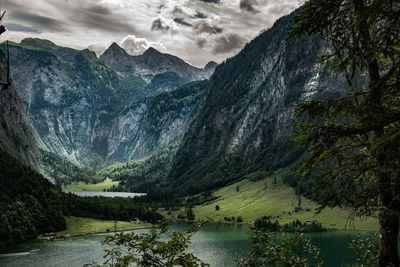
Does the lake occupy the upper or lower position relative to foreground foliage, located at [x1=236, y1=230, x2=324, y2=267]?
lower

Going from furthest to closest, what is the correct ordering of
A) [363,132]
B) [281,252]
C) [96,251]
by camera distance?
[96,251], [281,252], [363,132]

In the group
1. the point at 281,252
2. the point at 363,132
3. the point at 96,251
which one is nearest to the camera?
the point at 363,132

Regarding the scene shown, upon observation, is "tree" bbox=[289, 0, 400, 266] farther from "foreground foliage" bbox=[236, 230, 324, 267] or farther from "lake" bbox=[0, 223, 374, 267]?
"lake" bbox=[0, 223, 374, 267]

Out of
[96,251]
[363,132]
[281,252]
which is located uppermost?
[363,132]

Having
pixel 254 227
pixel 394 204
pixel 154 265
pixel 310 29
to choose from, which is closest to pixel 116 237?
pixel 154 265

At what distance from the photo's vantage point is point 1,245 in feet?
580

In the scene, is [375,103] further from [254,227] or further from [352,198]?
[254,227]

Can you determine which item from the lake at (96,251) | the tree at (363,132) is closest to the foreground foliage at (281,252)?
the tree at (363,132)

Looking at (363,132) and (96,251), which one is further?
(96,251)

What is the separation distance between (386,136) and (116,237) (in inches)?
572

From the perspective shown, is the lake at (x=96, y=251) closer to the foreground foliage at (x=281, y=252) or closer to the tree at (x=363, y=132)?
the foreground foliage at (x=281, y=252)

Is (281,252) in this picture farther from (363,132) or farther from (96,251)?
(96,251)

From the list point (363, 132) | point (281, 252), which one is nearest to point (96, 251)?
point (281, 252)

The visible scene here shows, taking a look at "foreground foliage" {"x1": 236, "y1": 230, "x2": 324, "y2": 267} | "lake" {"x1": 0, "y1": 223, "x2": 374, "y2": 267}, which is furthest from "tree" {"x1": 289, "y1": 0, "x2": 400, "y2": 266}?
"lake" {"x1": 0, "y1": 223, "x2": 374, "y2": 267}
